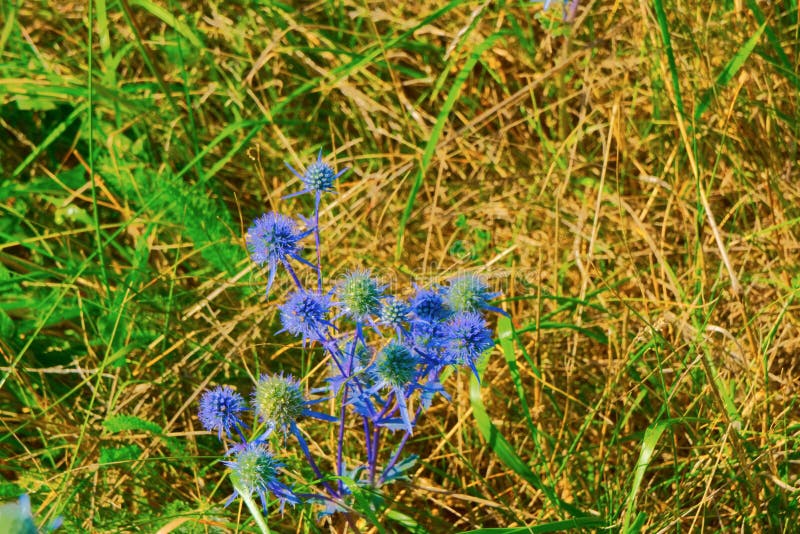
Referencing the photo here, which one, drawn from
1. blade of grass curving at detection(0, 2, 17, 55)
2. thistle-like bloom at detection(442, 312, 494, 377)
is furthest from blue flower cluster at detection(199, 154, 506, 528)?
blade of grass curving at detection(0, 2, 17, 55)

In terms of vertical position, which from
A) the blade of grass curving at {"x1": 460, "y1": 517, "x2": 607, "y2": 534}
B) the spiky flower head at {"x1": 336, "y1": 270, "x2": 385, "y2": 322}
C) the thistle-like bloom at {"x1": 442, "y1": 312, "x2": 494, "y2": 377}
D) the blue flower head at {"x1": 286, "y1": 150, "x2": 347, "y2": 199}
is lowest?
the blade of grass curving at {"x1": 460, "y1": 517, "x2": 607, "y2": 534}

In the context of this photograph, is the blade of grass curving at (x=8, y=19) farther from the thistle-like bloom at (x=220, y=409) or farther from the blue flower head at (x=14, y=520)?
the blue flower head at (x=14, y=520)

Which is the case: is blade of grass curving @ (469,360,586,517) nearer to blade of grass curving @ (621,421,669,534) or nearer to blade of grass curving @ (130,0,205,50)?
blade of grass curving @ (621,421,669,534)

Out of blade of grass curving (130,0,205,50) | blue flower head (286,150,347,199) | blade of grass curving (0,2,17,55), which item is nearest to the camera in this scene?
blue flower head (286,150,347,199)

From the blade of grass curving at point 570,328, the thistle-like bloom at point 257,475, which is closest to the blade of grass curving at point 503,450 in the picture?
the blade of grass curving at point 570,328

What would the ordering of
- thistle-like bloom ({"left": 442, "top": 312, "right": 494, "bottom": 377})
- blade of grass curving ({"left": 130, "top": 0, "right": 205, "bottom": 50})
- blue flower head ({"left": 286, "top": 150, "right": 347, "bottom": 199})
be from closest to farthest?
thistle-like bloom ({"left": 442, "top": 312, "right": 494, "bottom": 377}), blue flower head ({"left": 286, "top": 150, "right": 347, "bottom": 199}), blade of grass curving ({"left": 130, "top": 0, "right": 205, "bottom": 50})

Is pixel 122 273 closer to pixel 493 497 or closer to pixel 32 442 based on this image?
pixel 32 442
